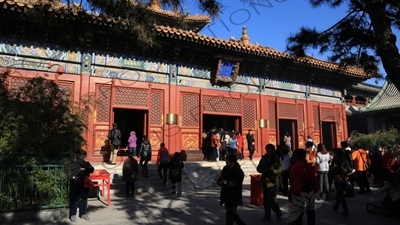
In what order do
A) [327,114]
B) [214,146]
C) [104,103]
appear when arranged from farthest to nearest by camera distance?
[327,114] → [214,146] → [104,103]

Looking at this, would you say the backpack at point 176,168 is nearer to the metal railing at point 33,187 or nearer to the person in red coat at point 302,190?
the metal railing at point 33,187

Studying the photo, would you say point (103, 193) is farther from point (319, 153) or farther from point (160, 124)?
point (319, 153)

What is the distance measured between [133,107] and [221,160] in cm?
410

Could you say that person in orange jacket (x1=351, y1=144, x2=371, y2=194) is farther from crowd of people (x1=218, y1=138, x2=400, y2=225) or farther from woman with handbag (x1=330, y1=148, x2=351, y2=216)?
woman with handbag (x1=330, y1=148, x2=351, y2=216)

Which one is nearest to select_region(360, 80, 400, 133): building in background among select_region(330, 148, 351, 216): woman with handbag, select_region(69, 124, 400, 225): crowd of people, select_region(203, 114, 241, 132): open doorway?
select_region(203, 114, 241, 132): open doorway

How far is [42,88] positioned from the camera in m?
6.01

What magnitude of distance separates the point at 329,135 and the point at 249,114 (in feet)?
20.9

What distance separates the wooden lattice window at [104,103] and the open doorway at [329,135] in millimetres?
11886

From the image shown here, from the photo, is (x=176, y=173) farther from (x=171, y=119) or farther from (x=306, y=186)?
(x=306, y=186)

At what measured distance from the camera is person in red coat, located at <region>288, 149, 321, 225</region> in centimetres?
424

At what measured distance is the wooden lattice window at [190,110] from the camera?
11.8 metres

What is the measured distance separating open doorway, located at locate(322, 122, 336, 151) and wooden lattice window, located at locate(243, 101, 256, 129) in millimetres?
5604

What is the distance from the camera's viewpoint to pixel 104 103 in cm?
1041

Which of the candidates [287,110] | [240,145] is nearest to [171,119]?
[240,145]
